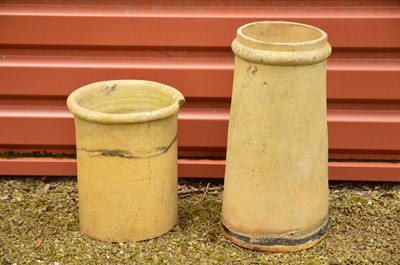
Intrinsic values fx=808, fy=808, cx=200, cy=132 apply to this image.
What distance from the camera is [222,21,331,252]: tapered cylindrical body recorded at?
12.5 ft

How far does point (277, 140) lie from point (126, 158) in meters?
0.75

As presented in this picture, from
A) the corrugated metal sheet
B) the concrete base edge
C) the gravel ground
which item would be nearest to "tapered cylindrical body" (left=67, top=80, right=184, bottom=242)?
the gravel ground

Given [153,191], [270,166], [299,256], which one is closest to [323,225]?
[299,256]

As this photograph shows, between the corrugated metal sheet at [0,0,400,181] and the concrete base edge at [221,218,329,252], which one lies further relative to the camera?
the corrugated metal sheet at [0,0,400,181]

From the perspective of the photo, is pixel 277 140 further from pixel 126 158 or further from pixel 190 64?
pixel 190 64

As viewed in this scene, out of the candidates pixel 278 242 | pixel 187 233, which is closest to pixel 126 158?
pixel 187 233

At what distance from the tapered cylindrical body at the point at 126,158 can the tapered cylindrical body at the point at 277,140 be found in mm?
327

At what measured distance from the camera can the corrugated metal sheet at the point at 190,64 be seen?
445cm

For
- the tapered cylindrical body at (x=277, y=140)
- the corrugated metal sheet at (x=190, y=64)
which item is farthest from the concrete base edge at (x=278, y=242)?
the corrugated metal sheet at (x=190, y=64)

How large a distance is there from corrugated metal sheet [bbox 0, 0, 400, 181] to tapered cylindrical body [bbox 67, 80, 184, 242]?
0.28m

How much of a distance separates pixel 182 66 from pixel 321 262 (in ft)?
4.39

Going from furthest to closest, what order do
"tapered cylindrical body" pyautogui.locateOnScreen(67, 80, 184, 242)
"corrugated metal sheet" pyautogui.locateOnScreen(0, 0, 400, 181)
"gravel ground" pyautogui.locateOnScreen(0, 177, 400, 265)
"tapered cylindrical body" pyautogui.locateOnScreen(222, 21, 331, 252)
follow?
"corrugated metal sheet" pyautogui.locateOnScreen(0, 0, 400, 181) → "gravel ground" pyautogui.locateOnScreen(0, 177, 400, 265) → "tapered cylindrical body" pyautogui.locateOnScreen(67, 80, 184, 242) → "tapered cylindrical body" pyautogui.locateOnScreen(222, 21, 331, 252)

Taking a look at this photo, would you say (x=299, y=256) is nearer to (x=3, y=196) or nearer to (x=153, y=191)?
(x=153, y=191)

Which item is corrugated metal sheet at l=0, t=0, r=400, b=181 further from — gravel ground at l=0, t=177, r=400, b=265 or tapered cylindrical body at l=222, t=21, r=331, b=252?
tapered cylindrical body at l=222, t=21, r=331, b=252
